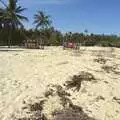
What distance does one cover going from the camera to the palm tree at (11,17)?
42556 millimetres

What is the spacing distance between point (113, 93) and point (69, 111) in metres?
2.16

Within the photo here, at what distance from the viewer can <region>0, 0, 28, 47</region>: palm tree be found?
140 ft

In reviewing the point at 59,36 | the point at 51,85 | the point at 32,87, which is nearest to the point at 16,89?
the point at 32,87

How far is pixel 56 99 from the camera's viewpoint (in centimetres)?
779

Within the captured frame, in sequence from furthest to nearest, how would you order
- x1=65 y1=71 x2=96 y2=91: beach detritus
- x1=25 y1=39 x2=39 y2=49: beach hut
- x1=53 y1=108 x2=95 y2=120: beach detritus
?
x1=25 y1=39 x2=39 y2=49: beach hut → x1=65 y1=71 x2=96 y2=91: beach detritus → x1=53 y1=108 x2=95 y2=120: beach detritus

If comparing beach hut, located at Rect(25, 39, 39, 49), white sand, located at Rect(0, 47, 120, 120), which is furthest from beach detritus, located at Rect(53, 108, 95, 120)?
beach hut, located at Rect(25, 39, 39, 49)

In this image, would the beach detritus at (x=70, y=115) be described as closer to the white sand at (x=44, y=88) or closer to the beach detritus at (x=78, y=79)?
the white sand at (x=44, y=88)

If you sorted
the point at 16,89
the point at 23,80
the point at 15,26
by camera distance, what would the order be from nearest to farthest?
the point at 16,89 → the point at 23,80 → the point at 15,26

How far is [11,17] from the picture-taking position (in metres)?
42.6

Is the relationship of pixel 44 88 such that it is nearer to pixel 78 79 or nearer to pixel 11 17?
pixel 78 79

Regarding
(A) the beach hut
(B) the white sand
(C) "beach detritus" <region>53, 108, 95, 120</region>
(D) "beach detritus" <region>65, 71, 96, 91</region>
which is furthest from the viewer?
(A) the beach hut

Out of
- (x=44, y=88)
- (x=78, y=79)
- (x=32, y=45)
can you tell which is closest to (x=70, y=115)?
(x=44, y=88)

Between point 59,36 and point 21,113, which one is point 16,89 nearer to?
point 21,113

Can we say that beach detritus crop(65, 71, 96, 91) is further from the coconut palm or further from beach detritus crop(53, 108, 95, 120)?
the coconut palm
